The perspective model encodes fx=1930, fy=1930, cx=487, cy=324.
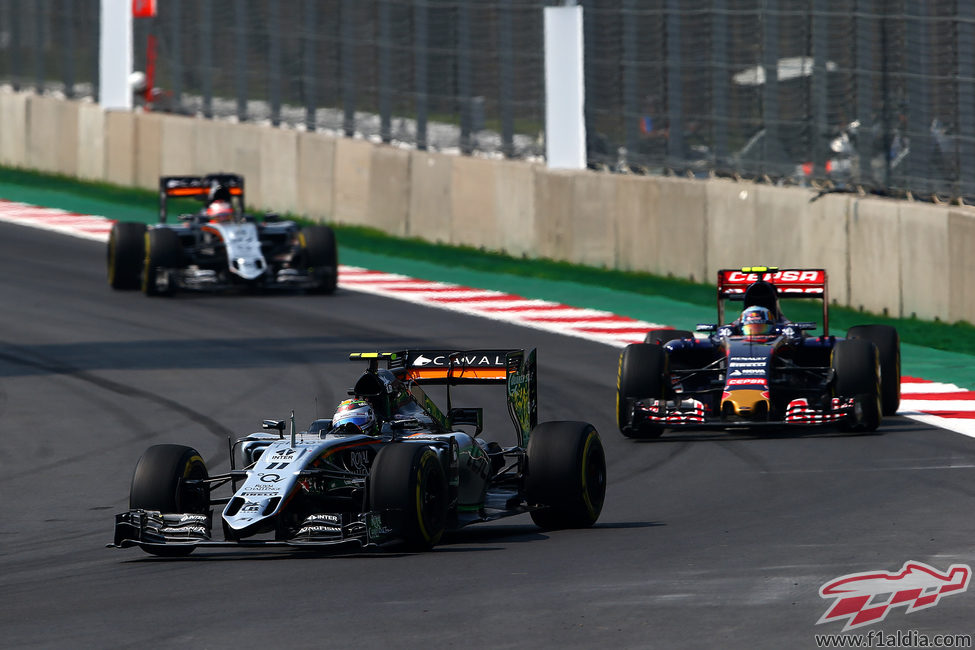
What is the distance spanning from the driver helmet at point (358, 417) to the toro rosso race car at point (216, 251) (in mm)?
13057

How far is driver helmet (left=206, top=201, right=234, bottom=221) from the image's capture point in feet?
85.2

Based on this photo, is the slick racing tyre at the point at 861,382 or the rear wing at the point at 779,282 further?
the rear wing at the point at 779,282

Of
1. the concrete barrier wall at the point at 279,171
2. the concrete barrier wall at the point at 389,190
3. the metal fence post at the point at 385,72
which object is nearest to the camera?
the concrete barrier wall at the point at 389,190

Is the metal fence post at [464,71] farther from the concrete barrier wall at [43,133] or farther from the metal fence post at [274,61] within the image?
the concrete barrier wall at [43,133]

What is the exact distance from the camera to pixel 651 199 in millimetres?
27578

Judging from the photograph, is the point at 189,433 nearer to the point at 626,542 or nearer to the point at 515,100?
the point at 626,542

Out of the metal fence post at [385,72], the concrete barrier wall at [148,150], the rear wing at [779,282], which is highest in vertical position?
the metal fence post at [385,72]

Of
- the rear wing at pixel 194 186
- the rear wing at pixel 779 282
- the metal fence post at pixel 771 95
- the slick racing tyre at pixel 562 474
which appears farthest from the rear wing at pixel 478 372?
the metal fence post at pixel 771 95

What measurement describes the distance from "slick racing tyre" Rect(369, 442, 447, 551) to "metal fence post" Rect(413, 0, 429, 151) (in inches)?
833

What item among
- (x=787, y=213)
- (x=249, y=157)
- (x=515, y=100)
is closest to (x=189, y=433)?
(x=787, y=213)

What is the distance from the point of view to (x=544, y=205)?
2942 centimetres

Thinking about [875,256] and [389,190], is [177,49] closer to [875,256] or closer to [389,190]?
[389,190]

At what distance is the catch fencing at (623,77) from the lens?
2384 centimetres

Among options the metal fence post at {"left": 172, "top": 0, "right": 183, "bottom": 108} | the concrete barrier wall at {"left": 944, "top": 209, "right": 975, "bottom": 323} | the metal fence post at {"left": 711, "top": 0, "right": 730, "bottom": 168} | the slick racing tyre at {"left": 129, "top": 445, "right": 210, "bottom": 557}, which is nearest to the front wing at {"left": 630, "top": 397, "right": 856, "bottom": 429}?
the slick racing tyre at {"left": 129, "top": 445, "right": 210, "bottom": 557}
